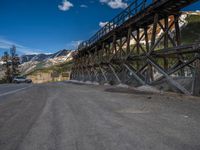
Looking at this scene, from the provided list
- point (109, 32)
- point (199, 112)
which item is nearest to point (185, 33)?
point (109, 32)

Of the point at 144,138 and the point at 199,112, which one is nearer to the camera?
the point at 144,138

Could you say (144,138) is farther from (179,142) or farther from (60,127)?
(60,127)

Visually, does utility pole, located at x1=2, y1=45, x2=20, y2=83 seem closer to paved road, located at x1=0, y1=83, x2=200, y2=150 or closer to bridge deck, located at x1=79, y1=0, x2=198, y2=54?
bridge deck, located at x1=79, y1=0, x2=198, y2=54

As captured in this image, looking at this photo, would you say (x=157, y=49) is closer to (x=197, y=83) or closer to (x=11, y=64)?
(x=197, y=83)

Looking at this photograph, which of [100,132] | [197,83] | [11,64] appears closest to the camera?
[100,132]

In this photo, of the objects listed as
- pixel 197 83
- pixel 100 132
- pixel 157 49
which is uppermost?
pixel 157 49

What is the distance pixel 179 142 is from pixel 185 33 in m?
151

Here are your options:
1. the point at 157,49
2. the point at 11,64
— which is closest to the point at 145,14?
the point at 157,49

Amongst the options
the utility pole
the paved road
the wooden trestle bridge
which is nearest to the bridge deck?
the wooden trestle bridge

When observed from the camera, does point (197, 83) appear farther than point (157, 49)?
No

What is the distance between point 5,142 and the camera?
13.0 feet

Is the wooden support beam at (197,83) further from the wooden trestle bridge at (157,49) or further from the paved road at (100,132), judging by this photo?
the paved road at (100,132)

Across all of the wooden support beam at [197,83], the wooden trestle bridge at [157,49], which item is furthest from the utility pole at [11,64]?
the wooden support beam at [197,83]

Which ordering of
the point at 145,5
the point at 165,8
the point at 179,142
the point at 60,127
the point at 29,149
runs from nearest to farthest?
the point at 29,149 → the point at 179,142 → the point at 60,127 → the point at 165,8 → the point at 145,5
